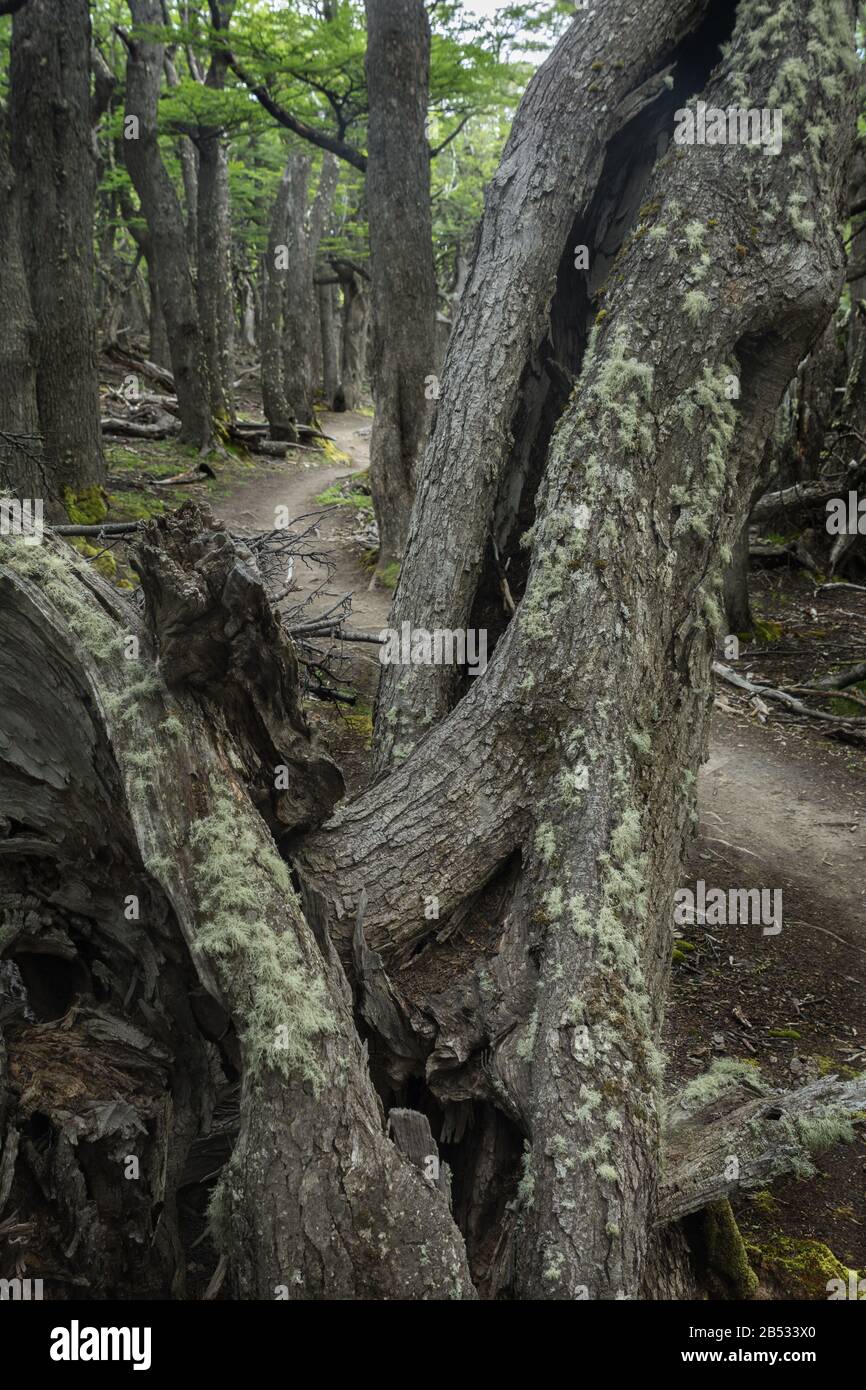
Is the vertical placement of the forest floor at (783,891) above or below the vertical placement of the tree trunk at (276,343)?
below

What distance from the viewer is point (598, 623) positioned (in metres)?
3.31

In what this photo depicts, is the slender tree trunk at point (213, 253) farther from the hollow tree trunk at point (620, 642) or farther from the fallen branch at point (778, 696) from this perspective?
the hollow tree trunk at point (620, 642)

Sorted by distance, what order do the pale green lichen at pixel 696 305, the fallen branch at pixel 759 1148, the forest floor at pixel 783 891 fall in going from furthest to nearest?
the forest floor at pixel 783 891, the pale green lichen at pixel 696 305, the fallen branch at pixel 759 1148

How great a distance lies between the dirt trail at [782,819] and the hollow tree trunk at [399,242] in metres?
1.55

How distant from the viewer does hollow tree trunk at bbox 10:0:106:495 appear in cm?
869

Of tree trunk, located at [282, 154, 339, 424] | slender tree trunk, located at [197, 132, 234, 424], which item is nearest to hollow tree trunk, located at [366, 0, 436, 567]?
slender tree trunk, located at [197, 132, 234, 424]

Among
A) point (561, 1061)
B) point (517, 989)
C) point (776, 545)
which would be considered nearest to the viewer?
point (561, 1061)

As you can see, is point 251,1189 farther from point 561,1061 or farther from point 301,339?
point 301,339

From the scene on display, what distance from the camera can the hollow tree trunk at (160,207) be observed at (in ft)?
47.9

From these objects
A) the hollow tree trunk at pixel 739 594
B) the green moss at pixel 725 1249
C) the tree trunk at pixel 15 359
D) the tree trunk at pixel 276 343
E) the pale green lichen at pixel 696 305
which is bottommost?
the green moss at pixel 725 1249

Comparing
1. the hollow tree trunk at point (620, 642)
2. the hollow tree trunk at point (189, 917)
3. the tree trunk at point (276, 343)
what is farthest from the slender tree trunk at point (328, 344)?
the hollow tree trunk at point (189, 917)

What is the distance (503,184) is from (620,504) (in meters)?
1.56
